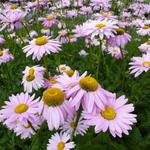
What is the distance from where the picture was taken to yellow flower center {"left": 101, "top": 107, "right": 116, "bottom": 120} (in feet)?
6.69

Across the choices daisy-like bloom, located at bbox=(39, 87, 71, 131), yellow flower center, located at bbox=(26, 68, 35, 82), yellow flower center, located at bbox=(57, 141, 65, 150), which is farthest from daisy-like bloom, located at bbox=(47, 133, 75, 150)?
daisy-like bloom, located at bbox=(39, 87, 71, 131)

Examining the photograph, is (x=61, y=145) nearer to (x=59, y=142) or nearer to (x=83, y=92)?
(x=59, y=142)

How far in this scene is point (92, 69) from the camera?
13.1 feet

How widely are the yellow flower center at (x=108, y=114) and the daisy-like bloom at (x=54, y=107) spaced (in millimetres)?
279

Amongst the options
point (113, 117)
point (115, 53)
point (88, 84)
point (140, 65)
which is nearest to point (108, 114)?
point (113, 117)

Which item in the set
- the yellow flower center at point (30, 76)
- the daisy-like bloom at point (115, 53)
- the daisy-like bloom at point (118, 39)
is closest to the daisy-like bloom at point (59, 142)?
the yellow flower center at point (30, 76)

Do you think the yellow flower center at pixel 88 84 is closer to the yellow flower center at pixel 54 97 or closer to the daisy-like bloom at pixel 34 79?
the yellow flower center at pixel 54 97

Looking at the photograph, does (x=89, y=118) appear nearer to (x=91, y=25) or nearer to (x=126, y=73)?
(x=91, y=25)

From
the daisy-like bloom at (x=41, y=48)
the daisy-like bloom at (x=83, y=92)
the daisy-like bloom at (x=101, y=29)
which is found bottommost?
the daisy-like bloom at (x=41, y=48)

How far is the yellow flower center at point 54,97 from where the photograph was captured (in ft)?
6.04

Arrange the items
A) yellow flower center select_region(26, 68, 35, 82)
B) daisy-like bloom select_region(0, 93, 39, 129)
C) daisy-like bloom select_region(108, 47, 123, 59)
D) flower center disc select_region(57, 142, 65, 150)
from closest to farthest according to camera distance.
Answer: daisy-like bloom select_region(0, 93, 39, 129)
flower center disc select_region(57, 142, 65, 150)
yellow flower center select_region(26, 68, 35, 82)
daisy-like bloom select_region(108, 47, 123, 59)

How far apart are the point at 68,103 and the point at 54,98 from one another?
0.07 meters

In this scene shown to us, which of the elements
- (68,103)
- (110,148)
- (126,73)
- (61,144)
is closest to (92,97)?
(68,103)

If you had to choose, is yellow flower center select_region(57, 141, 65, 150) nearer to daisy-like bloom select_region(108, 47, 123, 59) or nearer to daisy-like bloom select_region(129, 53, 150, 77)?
daisy-like bloom select_region(129, 53, 150, 77)
